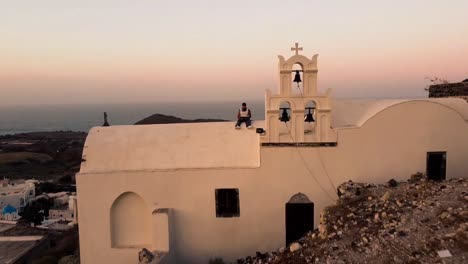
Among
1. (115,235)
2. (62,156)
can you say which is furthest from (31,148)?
(115,235)

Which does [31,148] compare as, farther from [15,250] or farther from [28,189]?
[15,250]

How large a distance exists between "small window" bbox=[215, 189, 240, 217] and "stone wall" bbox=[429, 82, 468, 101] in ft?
39.9

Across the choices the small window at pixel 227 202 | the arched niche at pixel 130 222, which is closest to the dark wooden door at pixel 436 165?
the small window at pixel 227 202

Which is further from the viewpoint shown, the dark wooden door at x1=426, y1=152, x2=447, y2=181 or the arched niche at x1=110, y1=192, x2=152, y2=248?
the arched niche at x1=110, y1=192, x2=152, y2=248

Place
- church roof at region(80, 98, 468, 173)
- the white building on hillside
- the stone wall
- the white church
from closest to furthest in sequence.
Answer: the white church
church roof at region(80, 98, 468, 173)
the stone wall
the white building on hillside

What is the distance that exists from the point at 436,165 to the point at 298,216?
15.1 feet

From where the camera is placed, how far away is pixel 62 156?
7762 cm

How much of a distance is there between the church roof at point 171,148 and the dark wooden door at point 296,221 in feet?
5.83

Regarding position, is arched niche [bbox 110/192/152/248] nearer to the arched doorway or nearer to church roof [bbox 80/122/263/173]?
church roof [bbox 80/122/263/173]

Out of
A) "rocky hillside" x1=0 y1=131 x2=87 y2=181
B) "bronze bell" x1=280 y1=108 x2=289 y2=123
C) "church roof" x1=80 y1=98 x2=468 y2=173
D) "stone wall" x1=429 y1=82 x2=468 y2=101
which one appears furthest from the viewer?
"rocky hillside" x1=0 y1=131 x2=87 y2=181

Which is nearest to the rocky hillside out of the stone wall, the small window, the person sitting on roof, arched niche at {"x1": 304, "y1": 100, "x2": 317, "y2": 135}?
the person sitting on roof

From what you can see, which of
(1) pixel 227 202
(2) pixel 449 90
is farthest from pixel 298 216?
(2) pixel 449 90

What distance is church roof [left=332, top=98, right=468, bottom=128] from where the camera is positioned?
1343 centimetres

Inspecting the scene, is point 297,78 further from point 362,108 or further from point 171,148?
point 171,148
